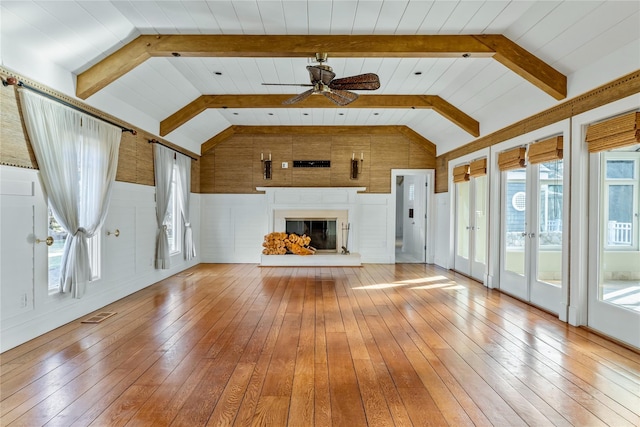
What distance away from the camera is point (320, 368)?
9.23 ft

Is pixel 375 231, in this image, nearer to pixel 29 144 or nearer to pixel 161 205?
pixel 161 205

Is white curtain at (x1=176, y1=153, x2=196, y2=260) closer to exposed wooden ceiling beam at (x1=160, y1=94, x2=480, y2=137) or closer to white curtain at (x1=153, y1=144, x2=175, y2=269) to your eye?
white curtain at (x1=153, y1=144, x2=175, y2=269)

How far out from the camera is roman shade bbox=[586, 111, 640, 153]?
3.21 meters

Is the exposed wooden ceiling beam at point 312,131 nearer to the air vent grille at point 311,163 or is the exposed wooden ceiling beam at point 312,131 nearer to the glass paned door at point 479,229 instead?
the air vent grille at point 311,163

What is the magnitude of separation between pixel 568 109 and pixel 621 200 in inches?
48.4

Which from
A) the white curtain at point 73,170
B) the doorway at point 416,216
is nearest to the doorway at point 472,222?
the doorway at point 416,216

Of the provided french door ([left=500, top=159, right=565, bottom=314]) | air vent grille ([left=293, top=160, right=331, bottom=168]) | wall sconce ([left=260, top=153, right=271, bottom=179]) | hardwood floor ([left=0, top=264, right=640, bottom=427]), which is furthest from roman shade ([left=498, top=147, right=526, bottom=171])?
wall sconce ([left=260, top=153, right=271, bottom=179])

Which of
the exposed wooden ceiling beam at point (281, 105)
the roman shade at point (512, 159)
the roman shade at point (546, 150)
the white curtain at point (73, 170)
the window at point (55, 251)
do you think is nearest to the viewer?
the white curtain at point (73, 170)

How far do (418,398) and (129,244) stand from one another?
457cm

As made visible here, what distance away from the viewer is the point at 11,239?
3.21 metres

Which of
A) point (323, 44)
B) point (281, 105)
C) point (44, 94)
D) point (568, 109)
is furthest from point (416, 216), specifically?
point (44, 94)

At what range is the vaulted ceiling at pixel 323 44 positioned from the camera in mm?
3326

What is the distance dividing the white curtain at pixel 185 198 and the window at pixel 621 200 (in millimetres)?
6678

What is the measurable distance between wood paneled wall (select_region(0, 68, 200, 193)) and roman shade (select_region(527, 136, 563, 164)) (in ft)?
18.5
